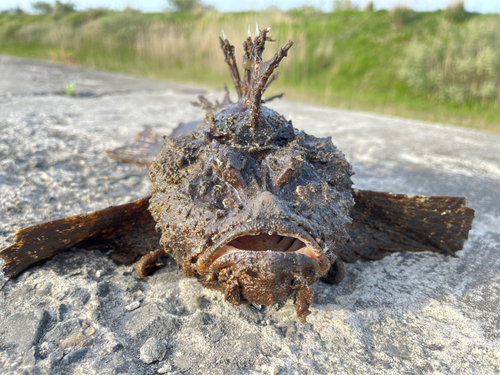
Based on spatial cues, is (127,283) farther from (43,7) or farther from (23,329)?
(43,7)

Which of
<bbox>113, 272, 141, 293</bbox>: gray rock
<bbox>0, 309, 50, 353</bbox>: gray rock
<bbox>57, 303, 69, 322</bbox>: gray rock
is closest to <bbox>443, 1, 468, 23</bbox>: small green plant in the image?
<bbox>113, 272, 141, 293</bbox>: gray rock

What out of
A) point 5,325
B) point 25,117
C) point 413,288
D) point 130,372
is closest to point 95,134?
point 25,117

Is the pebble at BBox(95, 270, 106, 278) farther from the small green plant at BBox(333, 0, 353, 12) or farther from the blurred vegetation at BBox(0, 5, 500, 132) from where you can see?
the small green plant at BBox(333, 0, 353, 12)

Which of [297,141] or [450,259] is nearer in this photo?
[297,141]

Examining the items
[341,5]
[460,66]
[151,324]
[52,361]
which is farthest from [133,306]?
[341,5]

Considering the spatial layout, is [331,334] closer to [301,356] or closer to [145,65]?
[301,356]

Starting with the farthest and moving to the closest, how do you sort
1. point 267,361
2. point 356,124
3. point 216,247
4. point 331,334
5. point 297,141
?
point 356,124 → point 297,141 → point 331,334 → point 267,361 → point 216,247

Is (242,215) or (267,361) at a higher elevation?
(242,215)
